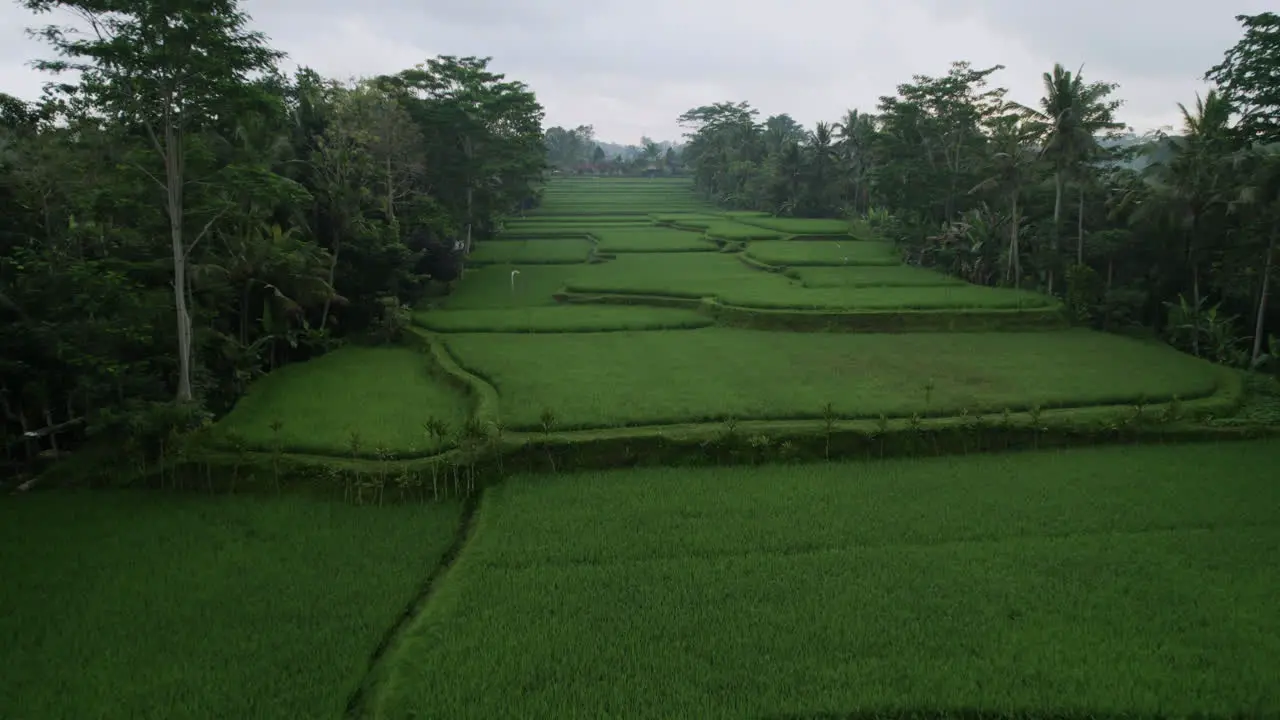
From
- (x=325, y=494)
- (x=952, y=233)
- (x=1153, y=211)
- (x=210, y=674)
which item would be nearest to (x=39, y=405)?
(x=325, y=494)

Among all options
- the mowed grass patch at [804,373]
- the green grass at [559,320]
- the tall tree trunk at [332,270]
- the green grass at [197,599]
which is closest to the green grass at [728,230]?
the green grass at [559,320]

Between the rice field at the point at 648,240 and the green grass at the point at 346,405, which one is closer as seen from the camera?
the green grass at the point at 346,405

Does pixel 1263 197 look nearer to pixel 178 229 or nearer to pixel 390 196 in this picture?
pixel 178 229

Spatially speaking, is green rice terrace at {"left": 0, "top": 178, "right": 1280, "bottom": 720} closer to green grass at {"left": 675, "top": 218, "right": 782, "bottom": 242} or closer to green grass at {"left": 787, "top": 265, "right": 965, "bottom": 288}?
green grass at {"left": 787, "top": 265, "right": 965, "bottom": 288}

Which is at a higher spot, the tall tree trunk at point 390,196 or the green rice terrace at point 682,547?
the tall tree trunk at point 390,196

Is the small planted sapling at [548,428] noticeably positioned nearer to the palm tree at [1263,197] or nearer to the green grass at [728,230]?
the palm tree at [1263,197]

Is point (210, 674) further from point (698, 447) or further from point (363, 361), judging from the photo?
point (363, 361)

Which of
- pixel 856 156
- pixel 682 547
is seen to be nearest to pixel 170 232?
pixel 682 547
